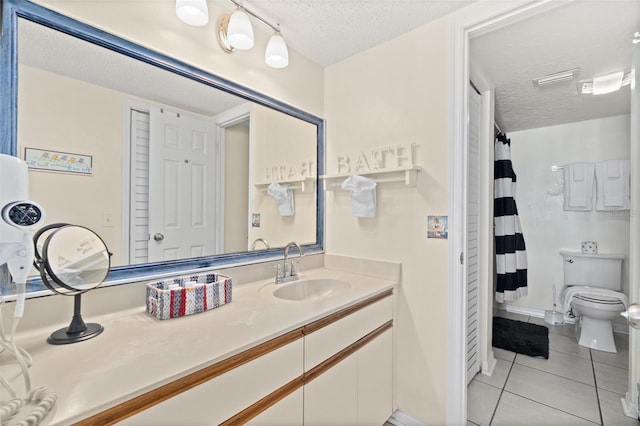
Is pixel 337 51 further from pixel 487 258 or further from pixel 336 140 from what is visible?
pixel 487 258

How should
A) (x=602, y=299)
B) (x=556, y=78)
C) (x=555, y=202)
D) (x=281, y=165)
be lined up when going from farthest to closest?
(x=555, y=202) < (x=602, y=299) < (x=556, y=78) < (x=281, y=165)

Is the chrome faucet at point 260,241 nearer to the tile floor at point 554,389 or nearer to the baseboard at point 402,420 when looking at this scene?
the baseboard at point 402,420

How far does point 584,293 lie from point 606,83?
1.83 m

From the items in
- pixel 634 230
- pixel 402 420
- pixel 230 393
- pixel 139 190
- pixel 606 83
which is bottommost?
pixel 402 420

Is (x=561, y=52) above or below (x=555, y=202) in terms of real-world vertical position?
above

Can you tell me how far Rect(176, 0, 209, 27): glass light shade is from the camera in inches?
46.9

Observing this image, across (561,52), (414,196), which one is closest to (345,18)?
(414,196)

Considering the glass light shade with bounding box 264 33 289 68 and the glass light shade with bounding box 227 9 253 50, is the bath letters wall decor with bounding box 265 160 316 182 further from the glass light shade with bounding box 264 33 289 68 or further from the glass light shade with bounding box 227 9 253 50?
the glass light shade with bounding box 227 9 253 50

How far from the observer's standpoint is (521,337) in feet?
8.77

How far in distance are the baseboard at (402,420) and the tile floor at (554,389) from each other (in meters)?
0.33

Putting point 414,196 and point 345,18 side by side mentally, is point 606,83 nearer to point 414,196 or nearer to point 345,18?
point 414,196

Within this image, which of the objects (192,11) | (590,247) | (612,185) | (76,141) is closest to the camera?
(76,141)

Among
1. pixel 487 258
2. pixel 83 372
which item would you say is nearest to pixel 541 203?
pixel 487 258

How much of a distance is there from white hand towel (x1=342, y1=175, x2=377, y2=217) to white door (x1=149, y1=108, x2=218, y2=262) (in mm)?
817
